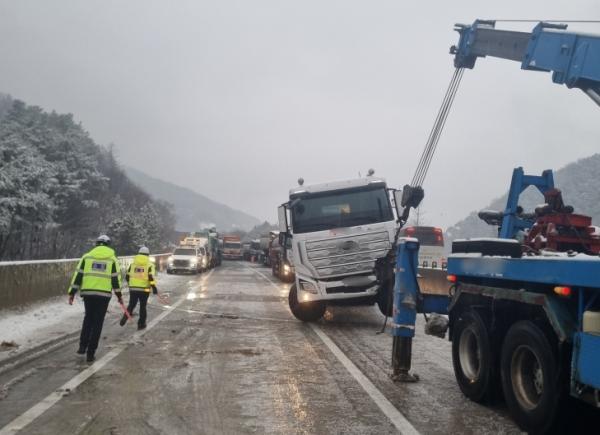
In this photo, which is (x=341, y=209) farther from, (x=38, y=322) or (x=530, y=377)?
(x=530, y=377)

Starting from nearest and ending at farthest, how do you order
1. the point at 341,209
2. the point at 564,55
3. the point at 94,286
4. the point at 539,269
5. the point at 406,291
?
the point at 539,269 < the point at 406,291 < the point at 564,55 < the point at 94,286 < the point at 341,209

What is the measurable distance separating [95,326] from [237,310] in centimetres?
745

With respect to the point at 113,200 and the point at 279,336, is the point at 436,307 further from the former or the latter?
the point at 113,200

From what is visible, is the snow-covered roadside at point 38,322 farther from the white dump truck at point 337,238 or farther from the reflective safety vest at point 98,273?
the white dump truck at point 337,238

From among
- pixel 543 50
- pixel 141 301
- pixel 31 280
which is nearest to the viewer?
pixel 543 50

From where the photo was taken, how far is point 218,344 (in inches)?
405

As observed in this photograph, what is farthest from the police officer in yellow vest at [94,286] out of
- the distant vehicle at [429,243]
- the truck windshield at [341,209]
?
the distant vehicle at [429,243]

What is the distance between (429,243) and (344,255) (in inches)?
730

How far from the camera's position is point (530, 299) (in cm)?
505

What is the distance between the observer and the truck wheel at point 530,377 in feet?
15.7

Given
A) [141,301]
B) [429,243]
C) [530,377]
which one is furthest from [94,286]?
[429,243]

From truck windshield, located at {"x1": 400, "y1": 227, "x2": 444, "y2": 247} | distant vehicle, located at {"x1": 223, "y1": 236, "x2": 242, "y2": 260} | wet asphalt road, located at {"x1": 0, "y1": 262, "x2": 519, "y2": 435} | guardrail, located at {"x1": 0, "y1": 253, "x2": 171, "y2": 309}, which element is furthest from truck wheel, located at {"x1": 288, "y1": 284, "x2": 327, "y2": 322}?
distant vehicle, located at {"x1": 223, "y1": 236, "x2": 242, "y2": 260}

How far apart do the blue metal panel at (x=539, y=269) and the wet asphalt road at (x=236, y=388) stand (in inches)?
57.0

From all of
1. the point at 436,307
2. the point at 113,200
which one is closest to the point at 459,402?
the point at 436,307
